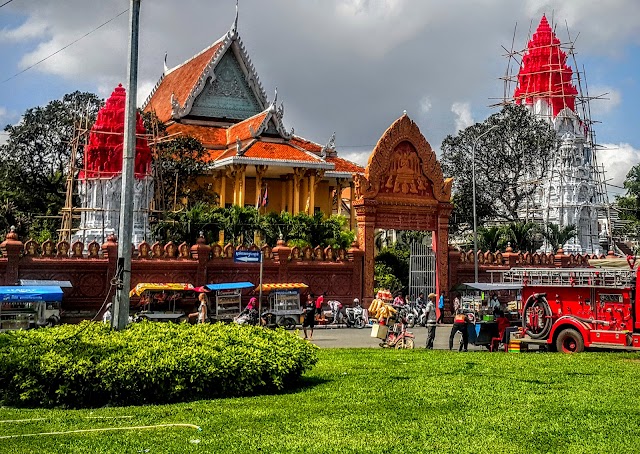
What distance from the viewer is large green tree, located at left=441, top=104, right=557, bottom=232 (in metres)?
46.8

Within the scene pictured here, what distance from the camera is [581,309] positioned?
17.2 metres

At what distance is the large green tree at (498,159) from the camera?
153ft

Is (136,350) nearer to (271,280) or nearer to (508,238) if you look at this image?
(271,280)

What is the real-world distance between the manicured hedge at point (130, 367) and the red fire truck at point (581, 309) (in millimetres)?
8821

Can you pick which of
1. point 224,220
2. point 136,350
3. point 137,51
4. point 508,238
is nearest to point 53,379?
point 136,350

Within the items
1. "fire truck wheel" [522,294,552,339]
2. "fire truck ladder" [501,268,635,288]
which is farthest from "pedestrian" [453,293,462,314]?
"fire truck wheel" [522,294,552,339]

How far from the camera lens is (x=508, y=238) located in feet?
126

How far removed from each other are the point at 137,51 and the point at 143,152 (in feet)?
75.1

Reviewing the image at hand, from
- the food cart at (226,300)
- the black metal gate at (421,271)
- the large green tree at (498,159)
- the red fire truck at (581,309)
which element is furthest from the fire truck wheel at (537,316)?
the large green tree at (498,159)

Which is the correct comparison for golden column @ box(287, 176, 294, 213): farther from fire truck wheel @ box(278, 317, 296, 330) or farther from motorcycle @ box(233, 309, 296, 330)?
fire truck wheel @ box(278, 317, 296, 330)

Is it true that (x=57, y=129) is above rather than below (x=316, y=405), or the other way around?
above

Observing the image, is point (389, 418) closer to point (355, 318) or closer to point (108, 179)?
point (355, 318)

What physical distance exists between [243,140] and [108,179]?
10.2 m

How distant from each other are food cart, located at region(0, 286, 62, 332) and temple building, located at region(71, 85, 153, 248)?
10066 millimetres
